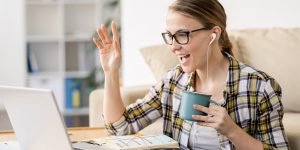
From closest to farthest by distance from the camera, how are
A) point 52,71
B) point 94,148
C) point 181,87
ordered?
point 94,148, point 181,87, point 52,71

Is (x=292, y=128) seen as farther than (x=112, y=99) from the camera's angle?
Yes

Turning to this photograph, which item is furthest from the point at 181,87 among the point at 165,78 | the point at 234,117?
the point at 234,117

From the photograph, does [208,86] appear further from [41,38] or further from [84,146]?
[41,38]

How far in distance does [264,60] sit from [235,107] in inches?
40.4

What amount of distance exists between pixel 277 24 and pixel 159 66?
0.83 meters

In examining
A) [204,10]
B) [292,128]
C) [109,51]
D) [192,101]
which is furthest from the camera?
[292,128]

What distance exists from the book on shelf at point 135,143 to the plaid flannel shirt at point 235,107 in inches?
8.5

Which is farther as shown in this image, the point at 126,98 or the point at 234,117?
the point at 126,98

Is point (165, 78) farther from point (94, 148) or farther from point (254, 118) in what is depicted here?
point (94, 148)

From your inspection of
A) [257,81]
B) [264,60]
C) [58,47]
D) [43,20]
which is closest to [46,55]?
[58,47]

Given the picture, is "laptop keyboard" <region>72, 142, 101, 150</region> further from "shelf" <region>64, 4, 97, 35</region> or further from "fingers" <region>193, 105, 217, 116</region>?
"shelf" <region>64, 4, 97, 35</region>

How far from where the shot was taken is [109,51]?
1724 millimetres

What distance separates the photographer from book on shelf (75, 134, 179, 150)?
4.67 ft

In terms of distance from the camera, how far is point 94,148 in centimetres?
141
